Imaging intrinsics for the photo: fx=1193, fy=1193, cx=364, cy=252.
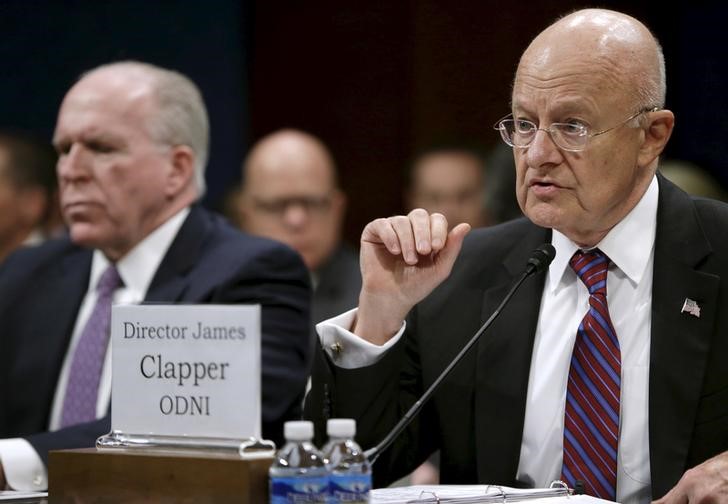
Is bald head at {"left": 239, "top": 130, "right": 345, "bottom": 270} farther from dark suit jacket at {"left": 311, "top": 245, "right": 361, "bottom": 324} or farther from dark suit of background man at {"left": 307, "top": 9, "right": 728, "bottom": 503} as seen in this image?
dark suit of background man at {"left": 307, "top": 9, "right": 728, "bottom": 503}

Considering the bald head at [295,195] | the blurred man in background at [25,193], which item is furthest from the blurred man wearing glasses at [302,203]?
the blurred man in background at [25,193]

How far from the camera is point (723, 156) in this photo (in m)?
4.48

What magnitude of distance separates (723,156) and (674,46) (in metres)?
0.49

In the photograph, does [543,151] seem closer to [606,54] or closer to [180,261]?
[606,54]

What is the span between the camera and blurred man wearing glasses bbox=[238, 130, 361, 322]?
199 inches

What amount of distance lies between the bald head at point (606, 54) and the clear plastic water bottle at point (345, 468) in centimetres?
98

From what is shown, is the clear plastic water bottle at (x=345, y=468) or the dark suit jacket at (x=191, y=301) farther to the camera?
the dark suit jacket at (x=191, y=301)

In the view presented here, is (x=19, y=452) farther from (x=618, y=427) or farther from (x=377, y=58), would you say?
(x=377, y=58)

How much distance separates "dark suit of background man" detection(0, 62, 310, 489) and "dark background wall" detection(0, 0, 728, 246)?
6.36 feet

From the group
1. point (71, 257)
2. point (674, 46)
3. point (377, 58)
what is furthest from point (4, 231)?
point (674, 46)

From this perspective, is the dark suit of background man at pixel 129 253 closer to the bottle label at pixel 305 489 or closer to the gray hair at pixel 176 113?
the gray hair at pixel 176 113

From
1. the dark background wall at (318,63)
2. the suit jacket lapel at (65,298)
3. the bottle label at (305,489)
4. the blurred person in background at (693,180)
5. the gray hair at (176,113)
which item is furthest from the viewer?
the dark background wall at (318,63)

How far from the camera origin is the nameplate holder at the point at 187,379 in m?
1.65

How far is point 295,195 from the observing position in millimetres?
5355
